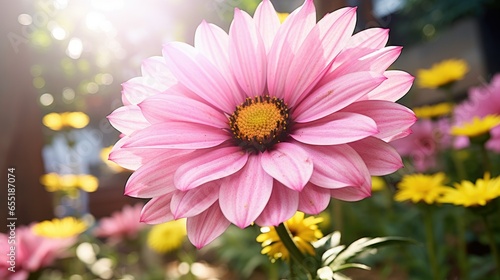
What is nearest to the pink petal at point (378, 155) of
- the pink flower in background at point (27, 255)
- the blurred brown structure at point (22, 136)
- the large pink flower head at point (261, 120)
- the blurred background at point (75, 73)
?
the large pink flower head at point (261, 120)

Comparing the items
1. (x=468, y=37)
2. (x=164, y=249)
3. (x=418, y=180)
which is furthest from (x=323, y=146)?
(x=468, y=37)

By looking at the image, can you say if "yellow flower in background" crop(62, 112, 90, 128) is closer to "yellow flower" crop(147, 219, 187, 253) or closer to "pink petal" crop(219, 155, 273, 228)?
"yellow flower" crop(147, 219, 187, 253)

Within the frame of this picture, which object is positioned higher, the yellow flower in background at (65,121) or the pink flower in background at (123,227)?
the yellow flower in background at (65,121)

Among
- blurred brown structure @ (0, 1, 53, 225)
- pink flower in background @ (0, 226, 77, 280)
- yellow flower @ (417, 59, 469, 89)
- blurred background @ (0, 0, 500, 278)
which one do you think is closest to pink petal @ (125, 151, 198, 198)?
blurred background @ (0, 0, 500, 278)

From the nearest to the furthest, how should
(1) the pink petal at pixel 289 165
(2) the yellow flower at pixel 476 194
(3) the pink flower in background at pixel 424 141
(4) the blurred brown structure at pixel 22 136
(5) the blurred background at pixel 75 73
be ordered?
(1) the pink petal at pixel 289 165
(2) the yellow flower at pixel 476 194
(5) the blurred background at pixel 75 73
(3) the pink flower in background at pixel 424 141
(4) the blurred brown structure at pixel 22 136

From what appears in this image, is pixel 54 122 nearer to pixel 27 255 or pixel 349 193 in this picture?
pixel 27 255

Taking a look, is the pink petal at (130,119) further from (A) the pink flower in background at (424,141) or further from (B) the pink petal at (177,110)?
(A) the pink flower in background at (424,141)

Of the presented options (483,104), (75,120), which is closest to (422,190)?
(483,104)
